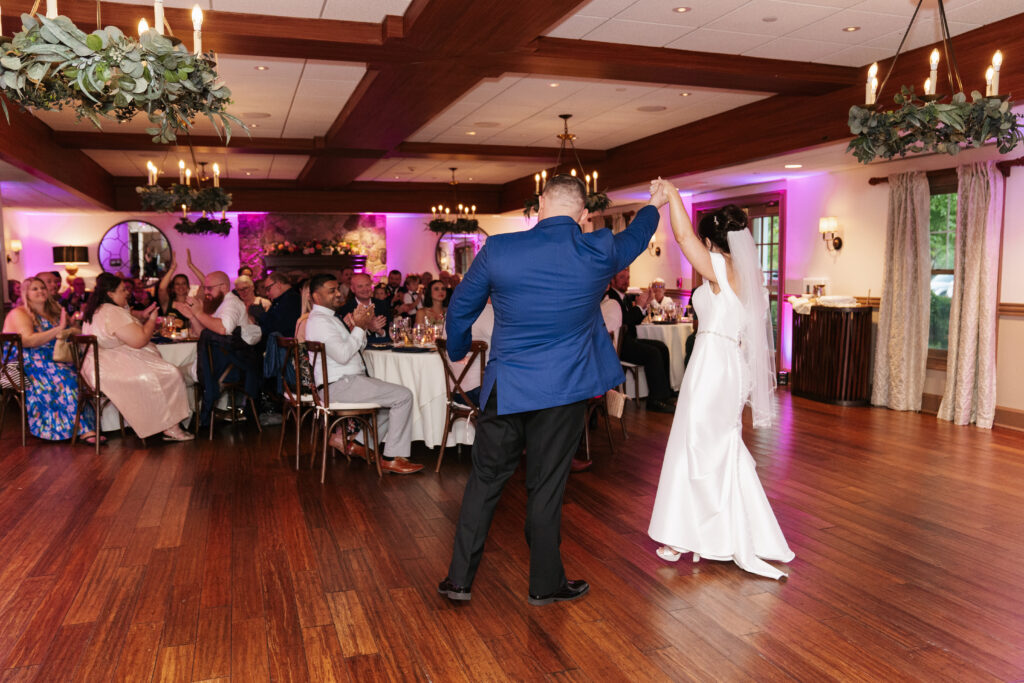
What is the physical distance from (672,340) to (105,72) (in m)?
7.21

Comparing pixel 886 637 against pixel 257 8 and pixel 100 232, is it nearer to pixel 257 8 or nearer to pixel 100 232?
pixel 257 8

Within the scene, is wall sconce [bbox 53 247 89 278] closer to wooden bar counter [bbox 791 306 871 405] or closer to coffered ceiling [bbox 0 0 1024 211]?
coffered ceiling [bbox 0 0 1024 211]

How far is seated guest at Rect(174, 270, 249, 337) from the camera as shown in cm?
706

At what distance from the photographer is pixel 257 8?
525 centimetres

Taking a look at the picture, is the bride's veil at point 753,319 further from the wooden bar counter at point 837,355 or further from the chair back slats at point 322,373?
the wooden bar counter at point 837,355

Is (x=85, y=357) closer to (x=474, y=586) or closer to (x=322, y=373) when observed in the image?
(x=322, y=373)

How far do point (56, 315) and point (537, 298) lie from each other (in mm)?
6196

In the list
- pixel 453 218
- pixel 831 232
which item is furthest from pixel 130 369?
pixel 453 218

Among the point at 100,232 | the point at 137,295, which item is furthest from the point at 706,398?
the point at 100,232

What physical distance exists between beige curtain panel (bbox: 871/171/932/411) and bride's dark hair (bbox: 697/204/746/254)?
5447mm

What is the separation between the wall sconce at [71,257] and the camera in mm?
15016

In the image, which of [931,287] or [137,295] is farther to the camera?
[137,295]

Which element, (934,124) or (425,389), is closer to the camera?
(934,124)

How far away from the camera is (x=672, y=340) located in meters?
9.07
